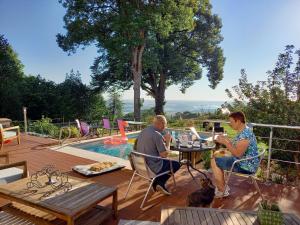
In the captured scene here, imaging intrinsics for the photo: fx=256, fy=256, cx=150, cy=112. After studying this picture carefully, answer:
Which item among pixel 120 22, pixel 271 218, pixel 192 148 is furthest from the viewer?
pixel 120 22

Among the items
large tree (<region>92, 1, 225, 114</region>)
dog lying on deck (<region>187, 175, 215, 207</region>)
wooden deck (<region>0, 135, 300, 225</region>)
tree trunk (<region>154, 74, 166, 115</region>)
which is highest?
large tree (<region>92, 1, 225, 114</region>)

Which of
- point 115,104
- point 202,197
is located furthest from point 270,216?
point 115,104

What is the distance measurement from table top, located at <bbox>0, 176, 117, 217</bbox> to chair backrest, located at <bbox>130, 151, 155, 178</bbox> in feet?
2.05

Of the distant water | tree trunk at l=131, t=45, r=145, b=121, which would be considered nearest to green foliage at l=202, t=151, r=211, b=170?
the distant water

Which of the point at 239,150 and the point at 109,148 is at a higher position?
the point at 239,150

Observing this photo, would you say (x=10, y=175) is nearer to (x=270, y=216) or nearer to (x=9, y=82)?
(x=270, y=216)

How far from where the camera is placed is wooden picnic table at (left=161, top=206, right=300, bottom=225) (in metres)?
2.03

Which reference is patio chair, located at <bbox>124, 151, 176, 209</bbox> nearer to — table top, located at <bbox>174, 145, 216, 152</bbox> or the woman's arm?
table top, located at <bbox>174, 145, 216, 152</bbox>

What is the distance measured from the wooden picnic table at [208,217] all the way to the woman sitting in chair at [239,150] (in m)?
1.21

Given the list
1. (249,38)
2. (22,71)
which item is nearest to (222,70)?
(249,38)

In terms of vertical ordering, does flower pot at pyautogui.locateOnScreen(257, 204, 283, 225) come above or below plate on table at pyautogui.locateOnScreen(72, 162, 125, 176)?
above

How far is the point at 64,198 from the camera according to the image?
2.50 m

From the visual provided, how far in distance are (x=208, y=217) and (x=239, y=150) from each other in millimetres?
1439

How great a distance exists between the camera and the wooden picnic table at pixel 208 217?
6.66 feet
